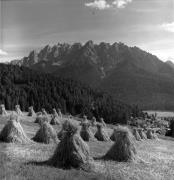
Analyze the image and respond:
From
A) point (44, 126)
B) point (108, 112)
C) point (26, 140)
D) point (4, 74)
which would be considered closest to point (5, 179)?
point (26, 140)

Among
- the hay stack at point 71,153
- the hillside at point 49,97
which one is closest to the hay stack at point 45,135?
the hay stack at point 71,153

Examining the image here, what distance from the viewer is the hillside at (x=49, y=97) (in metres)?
155

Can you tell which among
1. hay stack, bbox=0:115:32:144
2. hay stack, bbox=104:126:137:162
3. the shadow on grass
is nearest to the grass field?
the shadow on grass

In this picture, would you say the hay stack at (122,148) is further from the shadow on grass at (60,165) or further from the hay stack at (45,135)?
the hay stack at (45,135)

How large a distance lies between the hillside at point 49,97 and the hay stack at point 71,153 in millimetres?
118329

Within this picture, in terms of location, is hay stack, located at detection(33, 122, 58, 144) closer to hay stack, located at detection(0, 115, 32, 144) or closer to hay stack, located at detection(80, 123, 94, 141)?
hay stack, located at detection(0, 115, 32, 144)

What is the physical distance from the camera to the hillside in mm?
155250

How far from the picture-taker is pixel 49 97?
552 feet

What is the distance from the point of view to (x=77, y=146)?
84.3 feet

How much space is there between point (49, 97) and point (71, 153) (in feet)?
473

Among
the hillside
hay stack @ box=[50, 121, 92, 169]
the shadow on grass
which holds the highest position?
the hillside

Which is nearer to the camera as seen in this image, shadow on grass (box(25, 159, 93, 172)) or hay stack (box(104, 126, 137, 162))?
shadow on grass (box(25, 159, 93, 172))

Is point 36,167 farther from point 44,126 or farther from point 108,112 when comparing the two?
point 108,112

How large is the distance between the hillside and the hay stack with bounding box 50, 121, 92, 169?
388 feet
